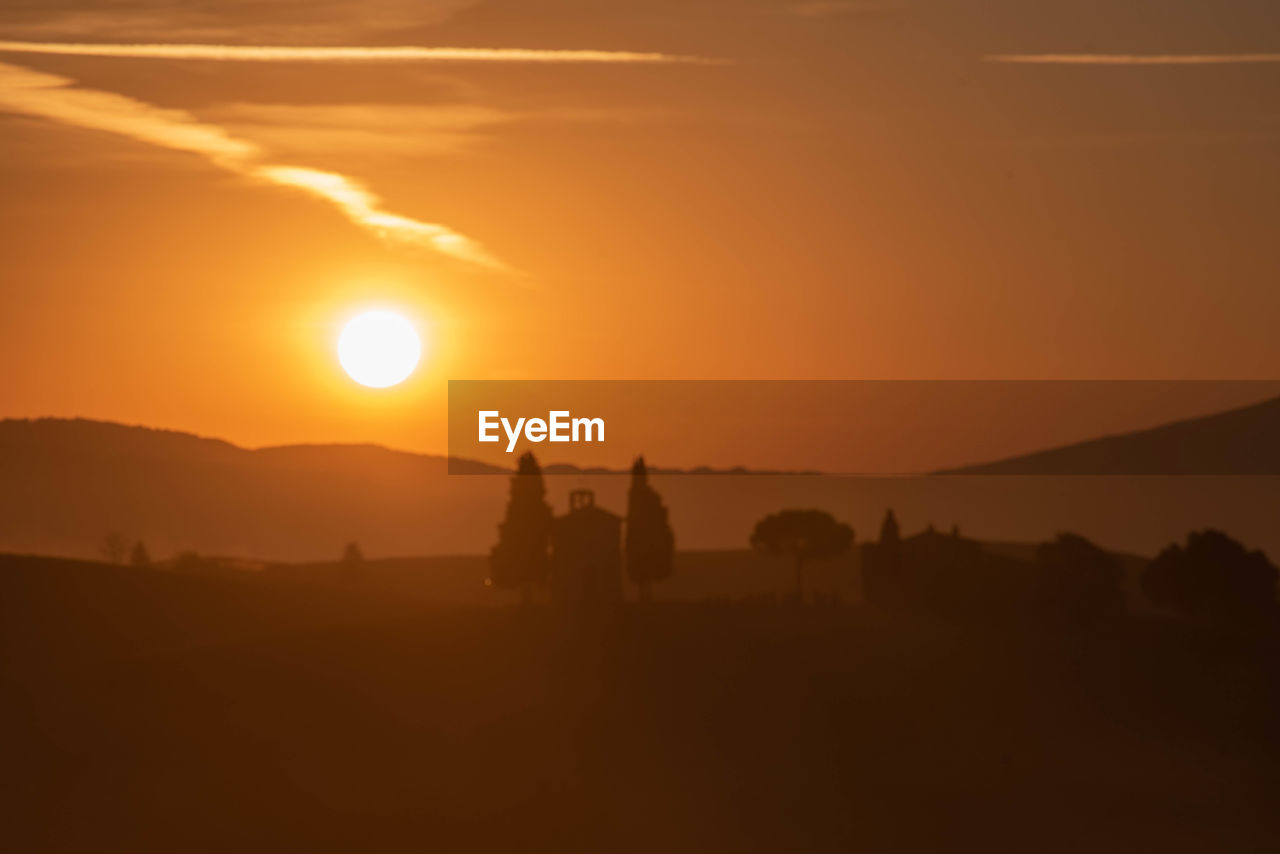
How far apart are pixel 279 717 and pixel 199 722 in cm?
277

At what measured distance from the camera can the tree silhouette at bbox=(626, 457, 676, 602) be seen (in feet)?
286

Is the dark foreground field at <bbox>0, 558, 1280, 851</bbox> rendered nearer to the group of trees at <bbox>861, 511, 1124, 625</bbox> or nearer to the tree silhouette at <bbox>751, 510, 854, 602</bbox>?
the group of trees at <bbox>861, 511, 1124, 625</bbox>

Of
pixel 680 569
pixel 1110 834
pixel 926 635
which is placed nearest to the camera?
pixel 1110 834

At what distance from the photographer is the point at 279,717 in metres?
61.1

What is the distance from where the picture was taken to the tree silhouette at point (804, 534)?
334 feet

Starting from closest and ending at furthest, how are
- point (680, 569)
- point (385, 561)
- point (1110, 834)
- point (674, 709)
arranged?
1. point (1110, 834)
2. point (674, 709)
3. point (680, 569)
4. point (385, 561)

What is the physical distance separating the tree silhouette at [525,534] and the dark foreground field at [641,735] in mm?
4455

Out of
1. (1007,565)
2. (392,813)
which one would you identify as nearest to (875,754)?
(392,813)

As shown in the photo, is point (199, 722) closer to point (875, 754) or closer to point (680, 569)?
point (875, 754)

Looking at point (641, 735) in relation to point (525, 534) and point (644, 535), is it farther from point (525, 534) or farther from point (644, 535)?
point (644, 535)

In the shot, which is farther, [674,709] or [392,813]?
[674,709]

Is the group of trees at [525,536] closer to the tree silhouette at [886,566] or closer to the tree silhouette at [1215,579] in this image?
the tree silhouette at [886,566]

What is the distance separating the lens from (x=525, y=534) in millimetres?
84000

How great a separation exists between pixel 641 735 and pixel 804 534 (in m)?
42.7
